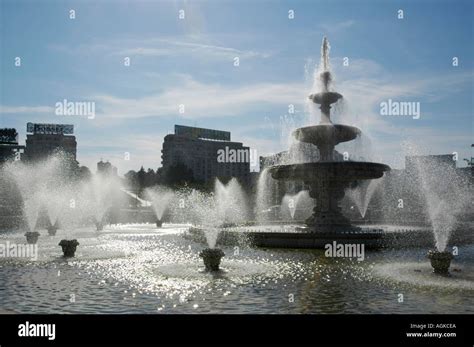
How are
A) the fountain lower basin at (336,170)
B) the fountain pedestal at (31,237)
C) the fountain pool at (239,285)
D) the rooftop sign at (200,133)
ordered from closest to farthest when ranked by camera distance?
the fountain pool at (239,285), the fountain pedestal at (31,237), the fountain lower basin at (336,170), the rooftop sign at (200,133)

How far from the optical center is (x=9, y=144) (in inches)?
4476

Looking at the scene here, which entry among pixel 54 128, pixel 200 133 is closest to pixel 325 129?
pixel 200 133

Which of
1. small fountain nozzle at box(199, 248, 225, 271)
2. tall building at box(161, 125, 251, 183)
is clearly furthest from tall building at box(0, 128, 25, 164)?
small fountain nozzle at box(199, 248, 225, 271)

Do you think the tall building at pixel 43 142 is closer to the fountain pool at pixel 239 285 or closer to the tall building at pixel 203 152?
the tall building at pixel 203 152

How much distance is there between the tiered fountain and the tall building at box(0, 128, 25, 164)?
103 meters

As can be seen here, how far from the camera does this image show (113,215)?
2389 inches

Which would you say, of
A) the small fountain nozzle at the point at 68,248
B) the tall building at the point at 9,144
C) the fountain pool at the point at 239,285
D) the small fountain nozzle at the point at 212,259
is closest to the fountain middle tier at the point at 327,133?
the fountain pool at the point at 239,285

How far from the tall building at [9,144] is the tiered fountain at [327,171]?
102710 mm

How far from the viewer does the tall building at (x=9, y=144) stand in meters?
112

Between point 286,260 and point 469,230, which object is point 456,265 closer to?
point 286,260

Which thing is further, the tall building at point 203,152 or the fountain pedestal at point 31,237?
the tall building at point 203,152
